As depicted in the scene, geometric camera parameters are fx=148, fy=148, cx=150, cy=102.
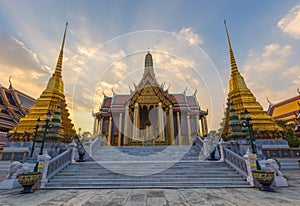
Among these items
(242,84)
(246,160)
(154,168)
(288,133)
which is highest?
(242,84)

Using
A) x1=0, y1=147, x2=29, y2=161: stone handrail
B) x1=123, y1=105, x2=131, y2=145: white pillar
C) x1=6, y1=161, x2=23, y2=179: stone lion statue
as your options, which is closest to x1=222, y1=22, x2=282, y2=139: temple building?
x1=123, y1=105, x2=131, y2=145: white pillar

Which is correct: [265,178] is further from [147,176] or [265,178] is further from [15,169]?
[15,169]

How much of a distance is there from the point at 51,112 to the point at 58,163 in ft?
33.5

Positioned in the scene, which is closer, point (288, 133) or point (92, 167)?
point (92, 167)

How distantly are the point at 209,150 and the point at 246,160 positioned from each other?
3.44m

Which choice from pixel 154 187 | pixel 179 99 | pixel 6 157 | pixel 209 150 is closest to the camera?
pixel 154 187

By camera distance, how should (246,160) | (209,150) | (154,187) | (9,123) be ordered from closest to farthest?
(154,187) → (246,160) → (209,150) → (9,123)

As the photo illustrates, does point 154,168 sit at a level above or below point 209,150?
below

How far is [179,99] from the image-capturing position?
23.2m

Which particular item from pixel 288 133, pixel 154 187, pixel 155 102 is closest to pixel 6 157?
pixel 154 187

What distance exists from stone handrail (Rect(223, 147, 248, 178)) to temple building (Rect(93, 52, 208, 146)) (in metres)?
Result: 7.93

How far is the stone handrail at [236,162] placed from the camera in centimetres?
587

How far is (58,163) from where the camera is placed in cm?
678

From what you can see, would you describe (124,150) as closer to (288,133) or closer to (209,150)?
(209,150)
